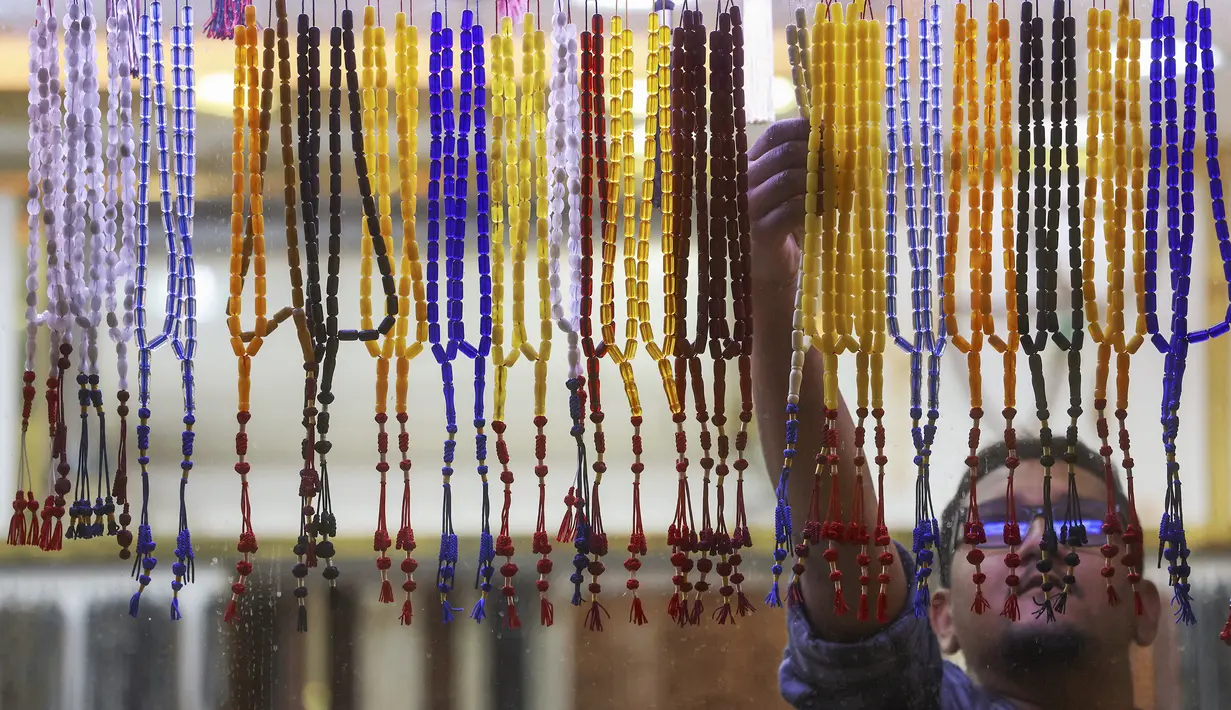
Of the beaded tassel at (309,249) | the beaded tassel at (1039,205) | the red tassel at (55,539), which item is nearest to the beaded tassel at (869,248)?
the beaded tassel at (1039,205)

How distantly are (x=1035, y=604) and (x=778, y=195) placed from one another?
0.47m

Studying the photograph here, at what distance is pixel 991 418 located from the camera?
116 cm

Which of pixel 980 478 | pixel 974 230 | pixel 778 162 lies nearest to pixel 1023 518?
pixel 980 478

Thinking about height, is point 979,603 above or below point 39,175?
below

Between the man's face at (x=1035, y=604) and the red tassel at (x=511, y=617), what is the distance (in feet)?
1.37

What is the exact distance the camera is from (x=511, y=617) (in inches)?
42.9

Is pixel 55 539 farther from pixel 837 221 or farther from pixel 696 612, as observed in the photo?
pixel 837 221

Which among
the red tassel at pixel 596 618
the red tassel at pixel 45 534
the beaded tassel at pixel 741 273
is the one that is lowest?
the red tassel at pixel 596 618

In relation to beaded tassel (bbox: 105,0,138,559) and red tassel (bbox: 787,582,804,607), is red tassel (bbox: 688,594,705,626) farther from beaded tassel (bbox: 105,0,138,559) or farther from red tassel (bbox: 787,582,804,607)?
beaded tassel (bbox: 105,0,138,559)

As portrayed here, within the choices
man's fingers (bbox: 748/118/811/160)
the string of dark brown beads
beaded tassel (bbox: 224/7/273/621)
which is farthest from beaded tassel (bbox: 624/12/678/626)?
beaded tassel (bbox: 224/7/273/621)

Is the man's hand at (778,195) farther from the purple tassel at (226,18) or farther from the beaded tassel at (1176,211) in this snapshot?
the purple tassel at (226,18)

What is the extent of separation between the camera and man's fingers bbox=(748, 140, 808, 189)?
1064 mm

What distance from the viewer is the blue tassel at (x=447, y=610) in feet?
3.41

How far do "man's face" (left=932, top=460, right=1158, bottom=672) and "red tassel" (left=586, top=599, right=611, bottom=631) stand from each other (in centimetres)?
34
